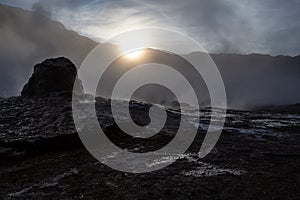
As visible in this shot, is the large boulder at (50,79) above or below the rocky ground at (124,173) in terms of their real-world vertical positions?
above

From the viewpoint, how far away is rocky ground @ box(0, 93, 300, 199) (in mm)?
5832

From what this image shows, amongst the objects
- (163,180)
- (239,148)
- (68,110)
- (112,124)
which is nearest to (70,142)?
(112,124)

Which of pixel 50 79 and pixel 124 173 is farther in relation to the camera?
pixel 50 79

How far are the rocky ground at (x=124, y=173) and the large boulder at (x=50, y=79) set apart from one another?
16.9 feet

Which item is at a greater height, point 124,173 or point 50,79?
point 50,79

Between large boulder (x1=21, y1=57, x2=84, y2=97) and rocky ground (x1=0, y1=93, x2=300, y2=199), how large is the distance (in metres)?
5.16

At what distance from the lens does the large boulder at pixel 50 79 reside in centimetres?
1691

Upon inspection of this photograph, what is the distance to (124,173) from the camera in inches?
269

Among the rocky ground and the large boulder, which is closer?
the rocky ground

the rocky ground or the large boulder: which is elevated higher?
the large boulder

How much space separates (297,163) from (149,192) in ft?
13.0

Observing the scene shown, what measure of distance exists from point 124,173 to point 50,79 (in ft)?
37.6

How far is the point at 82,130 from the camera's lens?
9.62m

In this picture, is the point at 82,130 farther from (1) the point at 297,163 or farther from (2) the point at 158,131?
(1) the point at 297,163
